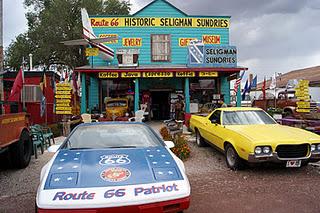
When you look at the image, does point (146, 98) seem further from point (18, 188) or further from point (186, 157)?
point (18, 188)

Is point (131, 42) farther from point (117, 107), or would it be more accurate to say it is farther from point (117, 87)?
point (117, 107)

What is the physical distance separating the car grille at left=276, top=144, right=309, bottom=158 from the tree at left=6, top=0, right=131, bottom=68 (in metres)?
22.1

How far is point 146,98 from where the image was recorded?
18703mm

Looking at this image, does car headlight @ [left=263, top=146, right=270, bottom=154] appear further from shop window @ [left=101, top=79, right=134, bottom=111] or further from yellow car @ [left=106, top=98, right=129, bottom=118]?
shop window @ [left=101, top=79, right=134, bottom=111]

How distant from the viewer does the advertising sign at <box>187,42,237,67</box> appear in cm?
1570

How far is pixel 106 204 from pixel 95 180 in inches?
15.5

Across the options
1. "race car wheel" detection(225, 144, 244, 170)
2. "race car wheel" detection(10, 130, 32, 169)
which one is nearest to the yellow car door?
"race car wheel" detection(225, 144, 244, 170)

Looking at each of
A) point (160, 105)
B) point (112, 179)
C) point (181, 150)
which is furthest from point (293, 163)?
point (160, 105)

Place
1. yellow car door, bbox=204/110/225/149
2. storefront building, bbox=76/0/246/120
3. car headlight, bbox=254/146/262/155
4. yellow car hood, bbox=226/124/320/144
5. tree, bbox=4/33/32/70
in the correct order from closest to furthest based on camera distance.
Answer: car headlight, bbox=254/146/262/155, yellow car hood, bbox=226/124/320/144, yellow car door, bbox=204/110/225/149, storefront building, bbox=76/0/246/120, tree, bbox=4/33/32/70

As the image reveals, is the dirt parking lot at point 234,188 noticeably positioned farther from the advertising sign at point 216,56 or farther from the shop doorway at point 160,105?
the shop doorway at point 160,105

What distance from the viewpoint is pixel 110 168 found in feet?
11.1

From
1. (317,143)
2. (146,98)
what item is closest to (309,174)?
(317,143)

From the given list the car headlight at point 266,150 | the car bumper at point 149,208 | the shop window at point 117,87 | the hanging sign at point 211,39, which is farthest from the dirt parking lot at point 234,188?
the hanging sign at point 211,39

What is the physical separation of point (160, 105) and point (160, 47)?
3978 millimetres
